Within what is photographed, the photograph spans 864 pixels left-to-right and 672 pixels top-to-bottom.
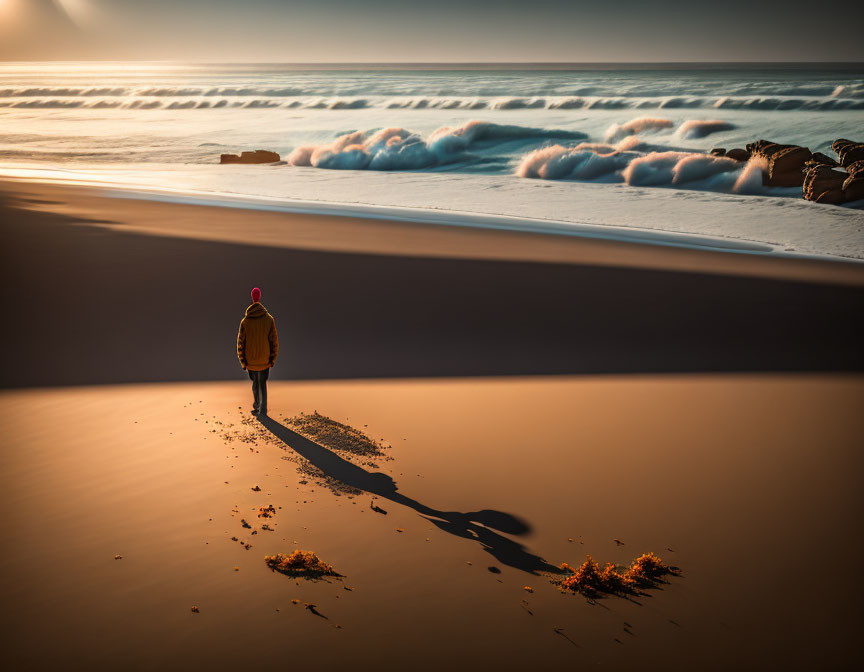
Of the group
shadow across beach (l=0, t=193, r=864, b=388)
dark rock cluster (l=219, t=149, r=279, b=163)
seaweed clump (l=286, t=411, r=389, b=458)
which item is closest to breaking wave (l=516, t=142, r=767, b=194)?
dark rock cluster (l=219, t=149, r=279, b=163)

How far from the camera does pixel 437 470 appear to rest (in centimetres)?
730

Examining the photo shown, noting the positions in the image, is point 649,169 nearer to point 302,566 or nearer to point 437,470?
point 437,470

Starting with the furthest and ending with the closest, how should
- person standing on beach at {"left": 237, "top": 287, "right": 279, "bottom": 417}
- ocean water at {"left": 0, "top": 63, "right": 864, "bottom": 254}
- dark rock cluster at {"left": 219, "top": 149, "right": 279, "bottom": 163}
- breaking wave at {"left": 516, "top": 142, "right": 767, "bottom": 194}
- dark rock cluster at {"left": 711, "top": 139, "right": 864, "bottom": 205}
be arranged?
dark rock cluster at {"left": 219, "top": 149, "right": 279, "bottom": 163}
breaking wave at {"left": 516, "top": 142, "right": 767, "bottom": 194}
ocean water at {"left": 0, "top": 63, "right": 864, "bottom": 254}
dark rock cluster at {"left": 711, "top": 139, "right": 864, "bottom": 205}
person standing on beach at {"left": 237, "top": 287, "right": 279, "bottom": 417}

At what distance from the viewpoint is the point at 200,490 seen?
671 centimetres

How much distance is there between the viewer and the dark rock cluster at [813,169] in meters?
25.0

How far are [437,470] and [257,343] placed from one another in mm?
2391

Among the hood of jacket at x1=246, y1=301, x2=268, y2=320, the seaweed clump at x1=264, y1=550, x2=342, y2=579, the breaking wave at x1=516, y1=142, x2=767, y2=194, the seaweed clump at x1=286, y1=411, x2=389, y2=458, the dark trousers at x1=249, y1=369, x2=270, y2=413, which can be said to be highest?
the breaking wave at x1=516, y1=142, x2=767, y2=194

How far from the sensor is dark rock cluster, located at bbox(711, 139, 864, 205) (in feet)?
82.1

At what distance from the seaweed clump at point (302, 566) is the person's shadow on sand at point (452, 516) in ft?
3.64

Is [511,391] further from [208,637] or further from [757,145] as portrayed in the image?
[757,145]

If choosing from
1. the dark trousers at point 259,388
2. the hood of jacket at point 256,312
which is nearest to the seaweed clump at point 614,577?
the dark trousers at point 259,388

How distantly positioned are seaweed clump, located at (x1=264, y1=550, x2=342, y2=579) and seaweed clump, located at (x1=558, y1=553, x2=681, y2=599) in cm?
164

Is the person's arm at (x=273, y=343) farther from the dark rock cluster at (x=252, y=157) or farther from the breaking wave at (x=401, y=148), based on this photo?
the dark rock cluster at (x=252, y=157)

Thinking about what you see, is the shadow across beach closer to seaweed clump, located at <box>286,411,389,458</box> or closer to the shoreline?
seaweed clump, located at <box>286,411,389,458</box>
